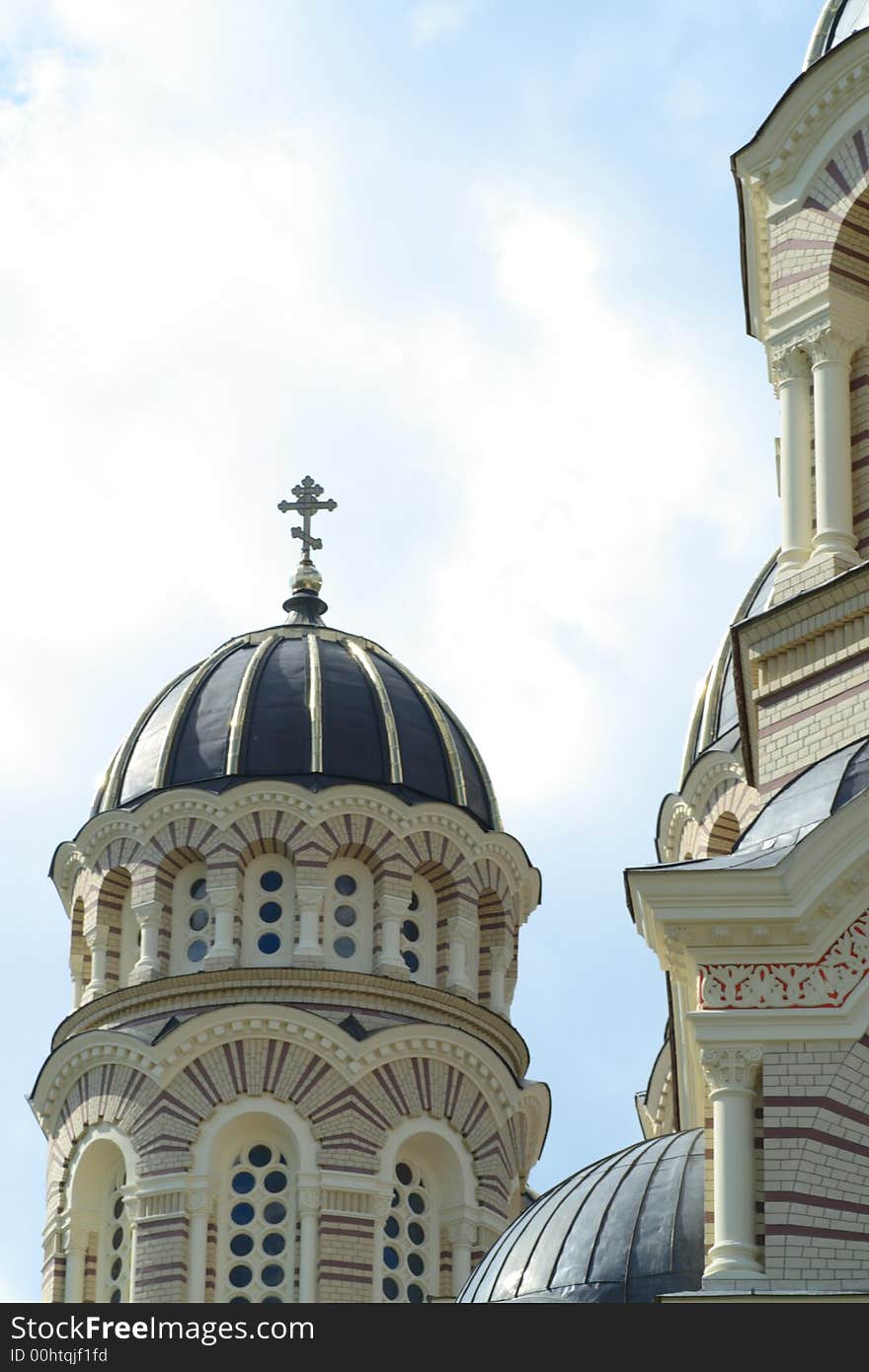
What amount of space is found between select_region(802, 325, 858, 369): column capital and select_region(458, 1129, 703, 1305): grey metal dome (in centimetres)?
562

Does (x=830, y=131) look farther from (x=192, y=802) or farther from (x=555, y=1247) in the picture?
(x=192, y=802)

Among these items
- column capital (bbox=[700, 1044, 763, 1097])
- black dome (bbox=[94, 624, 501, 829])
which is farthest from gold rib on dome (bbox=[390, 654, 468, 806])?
column capital (bbox=[700, 1044, 763, 1097])

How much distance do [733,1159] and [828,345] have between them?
23.0ft

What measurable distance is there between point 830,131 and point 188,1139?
46.3 feet

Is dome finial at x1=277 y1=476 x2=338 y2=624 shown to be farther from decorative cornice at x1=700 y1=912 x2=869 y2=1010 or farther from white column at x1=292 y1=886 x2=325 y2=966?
decorative cornice at x1=700 y1=912 x2=869 y2=1010

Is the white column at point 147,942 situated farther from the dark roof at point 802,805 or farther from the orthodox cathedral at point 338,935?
the dark roof at point 802,805

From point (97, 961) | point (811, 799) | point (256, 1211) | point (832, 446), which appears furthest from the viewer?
point (97, 961)

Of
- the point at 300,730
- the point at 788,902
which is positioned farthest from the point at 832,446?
the point at 300,730

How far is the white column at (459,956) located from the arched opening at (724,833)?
339cm

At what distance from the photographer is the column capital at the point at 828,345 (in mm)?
23312

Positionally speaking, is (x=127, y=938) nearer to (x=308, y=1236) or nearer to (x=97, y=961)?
(x=97, y=961)

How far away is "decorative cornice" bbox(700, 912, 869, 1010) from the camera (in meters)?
19.2

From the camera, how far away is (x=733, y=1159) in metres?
18.7
